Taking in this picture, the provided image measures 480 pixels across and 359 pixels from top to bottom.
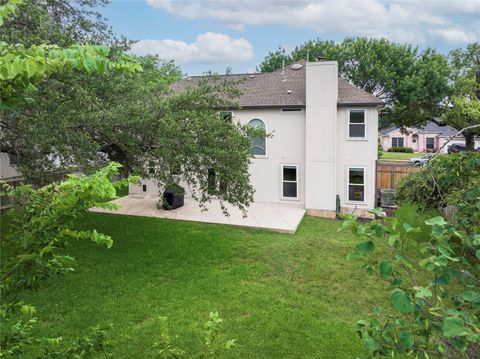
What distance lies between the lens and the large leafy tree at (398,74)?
75.6 feet

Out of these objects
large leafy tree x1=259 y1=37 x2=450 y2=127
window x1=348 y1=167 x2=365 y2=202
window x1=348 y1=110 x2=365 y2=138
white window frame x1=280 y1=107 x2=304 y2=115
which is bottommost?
window x1=348 y1=167 x2=365 y2=202

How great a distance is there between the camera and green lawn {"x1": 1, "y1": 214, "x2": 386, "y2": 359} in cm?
573

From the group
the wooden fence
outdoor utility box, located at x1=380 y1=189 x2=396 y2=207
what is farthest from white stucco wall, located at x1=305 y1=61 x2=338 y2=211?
the wooden fence

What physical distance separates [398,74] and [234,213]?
700 inches

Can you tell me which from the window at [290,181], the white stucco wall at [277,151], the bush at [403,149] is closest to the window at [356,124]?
the white stucco wall at [277,151]

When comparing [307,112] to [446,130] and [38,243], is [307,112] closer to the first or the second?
[38,243]

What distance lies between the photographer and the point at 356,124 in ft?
47.5

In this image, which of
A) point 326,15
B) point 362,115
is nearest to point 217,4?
point 326,15

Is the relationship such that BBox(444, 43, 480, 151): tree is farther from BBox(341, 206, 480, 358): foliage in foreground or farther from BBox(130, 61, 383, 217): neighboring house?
→ BBox(341, 206, 480, 358): foliage in foreground

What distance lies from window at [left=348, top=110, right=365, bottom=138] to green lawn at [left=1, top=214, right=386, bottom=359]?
5.00 metres

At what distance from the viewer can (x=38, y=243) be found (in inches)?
72.9

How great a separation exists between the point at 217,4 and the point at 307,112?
6.74 m

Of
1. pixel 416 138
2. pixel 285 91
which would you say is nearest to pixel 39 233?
pixel 285 91

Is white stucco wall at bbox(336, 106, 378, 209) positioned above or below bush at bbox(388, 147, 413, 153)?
Answer: below
